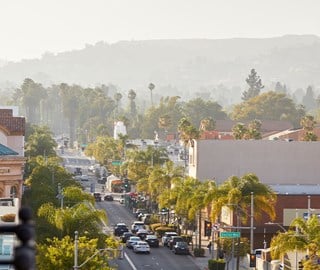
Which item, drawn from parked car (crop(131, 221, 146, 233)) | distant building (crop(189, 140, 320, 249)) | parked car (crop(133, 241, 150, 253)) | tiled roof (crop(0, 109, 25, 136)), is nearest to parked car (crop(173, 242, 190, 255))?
parked car (crop(133, 241, 150, 253))

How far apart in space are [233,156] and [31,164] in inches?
810

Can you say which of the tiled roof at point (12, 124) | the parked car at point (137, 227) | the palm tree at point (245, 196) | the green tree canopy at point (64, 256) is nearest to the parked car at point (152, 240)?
the parked car at point (137, 227)

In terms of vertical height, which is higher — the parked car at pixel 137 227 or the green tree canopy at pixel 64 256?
the green tree canopy at pixel 64 256

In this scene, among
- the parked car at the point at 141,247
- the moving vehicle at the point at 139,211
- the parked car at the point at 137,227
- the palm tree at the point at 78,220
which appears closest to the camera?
the palm tree at the point at 78,220

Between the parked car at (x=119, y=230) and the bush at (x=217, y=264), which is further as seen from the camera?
the parked car at (x=119, y=230)

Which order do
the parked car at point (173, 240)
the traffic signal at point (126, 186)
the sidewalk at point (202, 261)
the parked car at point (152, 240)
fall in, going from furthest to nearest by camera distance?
the traffic signal at point (126, 186), the parked car at point (152, 240), the parked car at point (173, 240), the sidewalk at point (202, 261)

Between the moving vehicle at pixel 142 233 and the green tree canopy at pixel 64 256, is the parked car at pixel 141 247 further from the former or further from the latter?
the green tree canopy at pixel 64 256

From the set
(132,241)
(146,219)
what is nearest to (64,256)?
(132,241)

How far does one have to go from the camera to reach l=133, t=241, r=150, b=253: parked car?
249 feet

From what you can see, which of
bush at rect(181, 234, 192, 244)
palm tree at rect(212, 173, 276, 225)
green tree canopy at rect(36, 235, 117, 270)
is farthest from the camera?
bush at rect(181, 234, 192, 244)

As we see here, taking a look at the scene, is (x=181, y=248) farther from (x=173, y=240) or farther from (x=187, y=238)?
(x=187, y=238)

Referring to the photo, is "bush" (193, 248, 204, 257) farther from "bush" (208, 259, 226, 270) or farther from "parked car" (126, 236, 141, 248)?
"bush" (208, 259, 226, 270)

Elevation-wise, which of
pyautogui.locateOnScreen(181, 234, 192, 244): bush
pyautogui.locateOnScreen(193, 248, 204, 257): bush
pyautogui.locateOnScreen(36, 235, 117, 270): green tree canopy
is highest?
pyautogui.locateOnScreen(36, 235, 117, 270): green tree canopy

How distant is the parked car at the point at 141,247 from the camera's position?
75875mm
